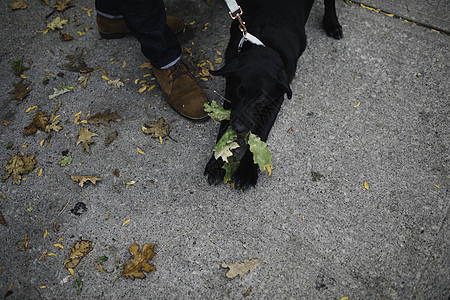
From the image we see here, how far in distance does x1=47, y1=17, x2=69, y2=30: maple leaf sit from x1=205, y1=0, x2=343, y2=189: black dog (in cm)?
206

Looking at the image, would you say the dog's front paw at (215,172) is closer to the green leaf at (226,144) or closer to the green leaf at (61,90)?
the green leaf at (226,144)

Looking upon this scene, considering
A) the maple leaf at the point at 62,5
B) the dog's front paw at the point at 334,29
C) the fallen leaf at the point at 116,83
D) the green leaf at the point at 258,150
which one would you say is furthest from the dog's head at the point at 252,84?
the maple leaf at the point at 62,5

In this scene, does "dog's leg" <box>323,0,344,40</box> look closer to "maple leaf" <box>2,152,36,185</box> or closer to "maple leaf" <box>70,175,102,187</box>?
"maple leaf" <box>70,175,102,187</box>

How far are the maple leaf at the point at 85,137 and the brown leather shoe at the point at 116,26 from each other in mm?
1154

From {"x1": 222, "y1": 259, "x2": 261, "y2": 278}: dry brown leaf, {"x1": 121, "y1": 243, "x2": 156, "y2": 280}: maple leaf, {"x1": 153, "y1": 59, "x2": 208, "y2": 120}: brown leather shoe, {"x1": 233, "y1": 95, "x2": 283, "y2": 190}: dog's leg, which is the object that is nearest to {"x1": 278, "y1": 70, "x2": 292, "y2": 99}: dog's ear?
{"x1": 233, "y1": 95, "x2": 283, "y2": 190}: dog's leg

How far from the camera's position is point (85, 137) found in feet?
9.09

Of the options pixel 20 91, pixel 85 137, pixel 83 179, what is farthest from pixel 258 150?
pixel 20 91

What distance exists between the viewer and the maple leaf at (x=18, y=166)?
2.57 m

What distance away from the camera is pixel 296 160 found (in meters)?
2.64

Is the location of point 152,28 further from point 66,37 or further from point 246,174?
point 66,37

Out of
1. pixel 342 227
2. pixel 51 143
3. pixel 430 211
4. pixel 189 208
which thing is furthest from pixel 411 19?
Result: pixel 51 143

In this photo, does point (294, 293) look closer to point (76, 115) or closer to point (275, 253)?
point (275, 253)

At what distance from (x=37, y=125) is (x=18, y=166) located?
1.38ft

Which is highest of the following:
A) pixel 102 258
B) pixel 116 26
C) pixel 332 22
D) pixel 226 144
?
pixel 332 22
